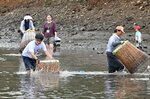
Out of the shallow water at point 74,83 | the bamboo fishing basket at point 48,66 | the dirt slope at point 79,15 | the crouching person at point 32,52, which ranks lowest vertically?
the shallow water at point 74,83

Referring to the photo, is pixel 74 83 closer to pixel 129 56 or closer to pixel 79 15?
pixel 129 56

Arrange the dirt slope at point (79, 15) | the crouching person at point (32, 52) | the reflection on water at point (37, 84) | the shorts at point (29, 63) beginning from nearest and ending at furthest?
the reflection on water at point (37, 84) → the crouching person at point (32, 52) → the shorts at point (29, 63) → the dirt slope at point (79, 15)

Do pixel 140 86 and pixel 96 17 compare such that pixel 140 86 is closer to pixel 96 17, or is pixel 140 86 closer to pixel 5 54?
pixel 5 54

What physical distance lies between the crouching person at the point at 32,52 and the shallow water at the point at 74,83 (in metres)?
0.23

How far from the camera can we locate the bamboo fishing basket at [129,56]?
17894mm

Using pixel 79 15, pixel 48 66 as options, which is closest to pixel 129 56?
pixel 48 66

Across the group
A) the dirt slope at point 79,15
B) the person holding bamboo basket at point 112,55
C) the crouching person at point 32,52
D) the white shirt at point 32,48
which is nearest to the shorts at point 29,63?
the crouching person at point 32,52

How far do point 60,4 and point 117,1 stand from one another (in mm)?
4271

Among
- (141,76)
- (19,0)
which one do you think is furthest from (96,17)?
(141,76)

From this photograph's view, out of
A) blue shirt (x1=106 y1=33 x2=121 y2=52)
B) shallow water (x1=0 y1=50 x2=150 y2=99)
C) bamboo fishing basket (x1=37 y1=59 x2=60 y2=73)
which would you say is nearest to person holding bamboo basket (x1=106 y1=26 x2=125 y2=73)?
blue shirt (x1=106 y1=33 x2=121 y2=52)

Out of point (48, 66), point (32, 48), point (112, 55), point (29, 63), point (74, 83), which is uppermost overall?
point (32, 48)

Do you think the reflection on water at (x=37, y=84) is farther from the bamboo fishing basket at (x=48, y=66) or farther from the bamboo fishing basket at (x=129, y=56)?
the bamboo fishing basket at (x=129, y=56)

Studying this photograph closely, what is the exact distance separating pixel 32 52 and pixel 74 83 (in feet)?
5.72

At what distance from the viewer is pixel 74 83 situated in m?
15.9
